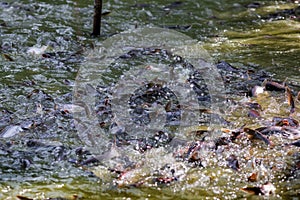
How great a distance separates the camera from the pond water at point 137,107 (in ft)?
6.77

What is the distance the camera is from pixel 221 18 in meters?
4.80

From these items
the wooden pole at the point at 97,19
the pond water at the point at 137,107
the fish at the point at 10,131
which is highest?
the wooden pole at the point at 97,19

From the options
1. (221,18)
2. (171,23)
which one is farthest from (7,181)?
(221,18)

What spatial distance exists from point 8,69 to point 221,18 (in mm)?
2284

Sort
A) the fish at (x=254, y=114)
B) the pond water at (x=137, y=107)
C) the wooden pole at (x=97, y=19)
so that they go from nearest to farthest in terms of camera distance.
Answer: the pond water at (x=137, y=107) → the fish at (x=254, y=114) → the wooden pole at (x=97, y=19)

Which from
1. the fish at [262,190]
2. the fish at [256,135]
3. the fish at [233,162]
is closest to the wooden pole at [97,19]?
the fish at [256,135]

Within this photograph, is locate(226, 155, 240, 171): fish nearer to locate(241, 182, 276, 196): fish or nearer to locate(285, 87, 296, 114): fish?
locate(241, 182, 276, 196): fish

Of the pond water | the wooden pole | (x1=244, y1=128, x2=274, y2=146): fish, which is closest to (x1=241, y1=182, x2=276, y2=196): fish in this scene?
the pond water

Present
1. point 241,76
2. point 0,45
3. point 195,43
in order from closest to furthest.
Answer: point 241,76 → point 0,45 → point 195,43

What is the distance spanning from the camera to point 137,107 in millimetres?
2820

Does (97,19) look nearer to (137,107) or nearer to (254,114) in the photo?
(137,107)

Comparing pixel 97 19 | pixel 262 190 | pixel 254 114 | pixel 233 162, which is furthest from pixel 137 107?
pixel 97 19

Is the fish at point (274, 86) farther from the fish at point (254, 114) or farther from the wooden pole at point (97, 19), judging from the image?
the wooden pole at point (97, 19)

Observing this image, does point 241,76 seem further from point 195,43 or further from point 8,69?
point 8,69
